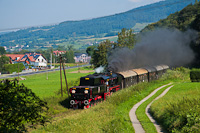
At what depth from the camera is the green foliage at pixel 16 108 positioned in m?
9.55

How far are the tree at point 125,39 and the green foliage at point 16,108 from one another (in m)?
52.9

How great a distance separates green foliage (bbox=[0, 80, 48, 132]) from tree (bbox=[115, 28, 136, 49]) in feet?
174

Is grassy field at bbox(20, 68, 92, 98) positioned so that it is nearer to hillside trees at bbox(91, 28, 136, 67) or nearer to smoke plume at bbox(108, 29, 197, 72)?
hillside trees at bbox(91, 28, 136, 67)

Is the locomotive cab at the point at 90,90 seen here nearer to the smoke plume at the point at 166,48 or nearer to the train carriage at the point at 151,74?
the train carriage at the point at 151,74

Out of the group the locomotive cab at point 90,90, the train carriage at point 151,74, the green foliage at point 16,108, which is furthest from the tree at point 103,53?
the green foliage at point 16,108

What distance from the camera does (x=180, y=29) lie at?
8212 centimetres

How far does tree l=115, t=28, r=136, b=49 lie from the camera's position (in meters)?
63.3

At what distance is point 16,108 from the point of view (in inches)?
383

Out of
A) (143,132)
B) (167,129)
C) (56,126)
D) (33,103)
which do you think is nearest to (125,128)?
(143,132)

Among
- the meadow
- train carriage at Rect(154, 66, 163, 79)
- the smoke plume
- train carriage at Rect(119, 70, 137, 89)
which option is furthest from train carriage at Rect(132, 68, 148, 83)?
the smoke plume

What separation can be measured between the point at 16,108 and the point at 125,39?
183 ft

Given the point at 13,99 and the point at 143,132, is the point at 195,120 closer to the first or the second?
the point at 143,132

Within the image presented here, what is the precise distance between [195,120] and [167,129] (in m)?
2.37

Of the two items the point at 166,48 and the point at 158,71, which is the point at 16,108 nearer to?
the point at 158,71
